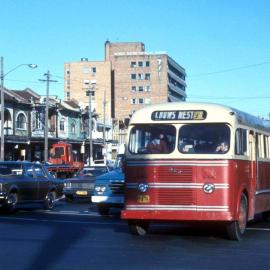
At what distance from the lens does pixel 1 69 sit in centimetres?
4816

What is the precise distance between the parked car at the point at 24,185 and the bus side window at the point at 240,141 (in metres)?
9.71

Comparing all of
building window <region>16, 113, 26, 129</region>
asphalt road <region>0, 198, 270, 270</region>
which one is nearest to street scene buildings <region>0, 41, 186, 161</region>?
building window <region>16, 113, 26, 129</region>

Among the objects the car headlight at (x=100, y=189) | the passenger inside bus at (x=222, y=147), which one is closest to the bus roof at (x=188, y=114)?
the passenger inside bus at (x=222, y=147)

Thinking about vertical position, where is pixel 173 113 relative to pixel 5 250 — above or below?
above

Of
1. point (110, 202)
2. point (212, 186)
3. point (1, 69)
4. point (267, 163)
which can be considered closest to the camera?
point (212, 186)

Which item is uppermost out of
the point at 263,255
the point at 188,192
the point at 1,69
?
the point at 1,69

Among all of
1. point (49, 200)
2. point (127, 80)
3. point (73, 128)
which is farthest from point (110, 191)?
point (127, 80)

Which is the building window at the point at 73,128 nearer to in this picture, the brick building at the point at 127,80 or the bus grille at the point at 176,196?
the brick building at the point at 127,80

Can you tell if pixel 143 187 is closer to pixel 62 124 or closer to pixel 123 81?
pixel 62 124

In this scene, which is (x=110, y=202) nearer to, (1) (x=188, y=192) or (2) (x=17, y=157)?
(1) (x=188, y=192)

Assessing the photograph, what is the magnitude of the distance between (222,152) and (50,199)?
1193 cm

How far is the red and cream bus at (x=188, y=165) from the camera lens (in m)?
13.0

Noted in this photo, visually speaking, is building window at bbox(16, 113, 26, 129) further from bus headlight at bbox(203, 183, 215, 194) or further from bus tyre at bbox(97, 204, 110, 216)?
bus headlight at bbox(203, 183, 215, 194)

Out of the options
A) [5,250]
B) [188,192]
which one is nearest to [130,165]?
[188,192]
